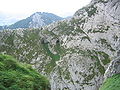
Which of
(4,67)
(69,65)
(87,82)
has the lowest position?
(87,82)

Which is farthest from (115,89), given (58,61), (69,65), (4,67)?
(58,61)

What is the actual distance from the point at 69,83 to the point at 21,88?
508 feet

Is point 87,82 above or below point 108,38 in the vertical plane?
below

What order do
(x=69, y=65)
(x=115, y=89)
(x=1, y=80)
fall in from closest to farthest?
(x=1, y=80) → (x=115, y=89) → (x=69, y=65)

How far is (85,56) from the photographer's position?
183m

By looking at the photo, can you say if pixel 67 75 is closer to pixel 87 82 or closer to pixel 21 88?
pixel 87 82

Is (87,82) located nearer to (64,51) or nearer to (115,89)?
(64,51)

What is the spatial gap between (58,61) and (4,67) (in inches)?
6891

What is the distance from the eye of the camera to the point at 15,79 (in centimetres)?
1473

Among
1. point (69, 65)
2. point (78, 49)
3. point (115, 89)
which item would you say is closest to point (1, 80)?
point (115, 89)

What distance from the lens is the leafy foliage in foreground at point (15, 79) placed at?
545 inches

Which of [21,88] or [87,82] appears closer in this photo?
[21,88]

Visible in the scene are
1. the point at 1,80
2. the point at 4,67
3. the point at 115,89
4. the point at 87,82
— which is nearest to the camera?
the point at 1,80

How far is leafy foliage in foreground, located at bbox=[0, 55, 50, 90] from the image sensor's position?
13.8 meters
